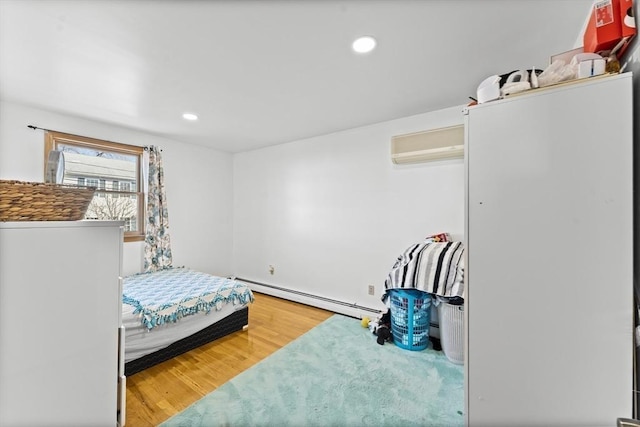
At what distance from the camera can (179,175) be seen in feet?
13.0

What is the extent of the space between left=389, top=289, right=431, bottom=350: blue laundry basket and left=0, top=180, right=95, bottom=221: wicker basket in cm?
244

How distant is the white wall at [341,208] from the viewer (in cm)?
278

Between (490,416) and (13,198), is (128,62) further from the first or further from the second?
(490,416)

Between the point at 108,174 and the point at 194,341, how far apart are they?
2.52 metres

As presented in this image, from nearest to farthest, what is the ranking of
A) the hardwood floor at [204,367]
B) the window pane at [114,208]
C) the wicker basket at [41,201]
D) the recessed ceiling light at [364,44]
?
the wicker basket at [41,201] < the recessed ceiling light at [364,44] < the hardwood floor at [204,367] < the window pane at [114,208]

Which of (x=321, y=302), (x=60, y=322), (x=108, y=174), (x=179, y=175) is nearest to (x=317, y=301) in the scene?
(x=321, y=302)

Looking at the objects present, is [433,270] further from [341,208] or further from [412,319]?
[341,208]

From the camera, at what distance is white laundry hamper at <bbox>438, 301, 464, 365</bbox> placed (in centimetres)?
220

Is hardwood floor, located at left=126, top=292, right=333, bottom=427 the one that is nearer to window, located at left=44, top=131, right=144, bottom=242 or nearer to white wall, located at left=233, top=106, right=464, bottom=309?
white wall, located at left=233, top=106, right=464, bottom=309

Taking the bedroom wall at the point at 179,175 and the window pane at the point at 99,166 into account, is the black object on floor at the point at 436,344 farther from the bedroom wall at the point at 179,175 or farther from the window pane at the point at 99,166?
the window pane at the point at 99,166

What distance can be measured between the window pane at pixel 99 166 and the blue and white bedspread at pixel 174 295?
4.38 feet

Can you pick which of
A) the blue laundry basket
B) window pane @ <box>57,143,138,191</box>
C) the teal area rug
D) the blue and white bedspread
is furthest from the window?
the blue laundry basket

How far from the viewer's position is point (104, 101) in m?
2.53

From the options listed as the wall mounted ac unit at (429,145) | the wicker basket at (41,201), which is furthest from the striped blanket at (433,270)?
the wicker basket at (41,201)
